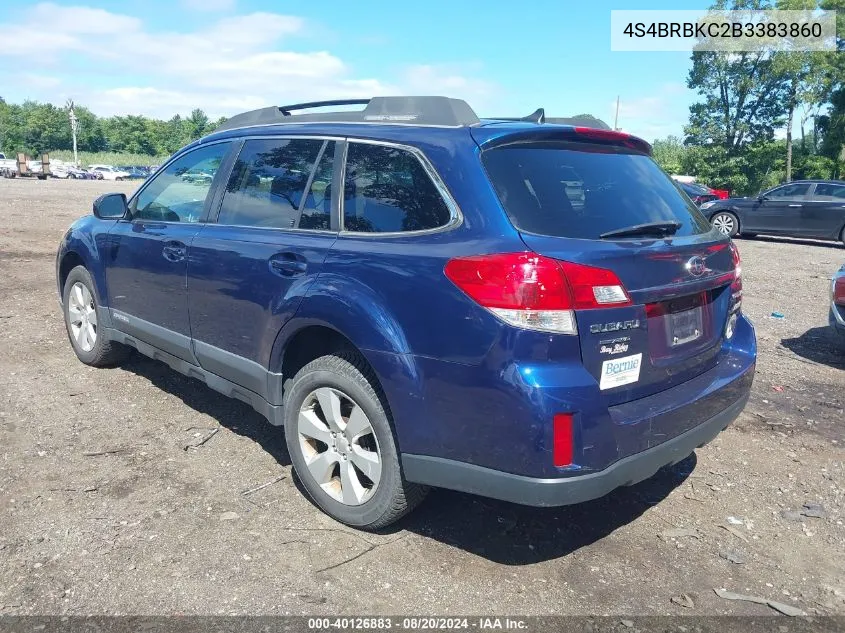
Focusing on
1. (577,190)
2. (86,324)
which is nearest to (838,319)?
(577,190)

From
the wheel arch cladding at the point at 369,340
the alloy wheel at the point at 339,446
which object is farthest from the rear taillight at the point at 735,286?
the alloy wheel at the point at 339,446

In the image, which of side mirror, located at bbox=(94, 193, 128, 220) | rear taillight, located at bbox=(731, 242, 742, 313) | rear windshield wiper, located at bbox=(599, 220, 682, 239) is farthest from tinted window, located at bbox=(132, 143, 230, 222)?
rear taillight, located at bbox=(731, 242, 742, 313)

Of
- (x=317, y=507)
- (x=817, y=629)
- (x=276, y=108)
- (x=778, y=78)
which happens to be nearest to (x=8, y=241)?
(x=276, y=108)

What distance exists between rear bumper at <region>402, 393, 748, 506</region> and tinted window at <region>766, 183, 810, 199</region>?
15.9m

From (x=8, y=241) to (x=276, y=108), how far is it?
35.0ft

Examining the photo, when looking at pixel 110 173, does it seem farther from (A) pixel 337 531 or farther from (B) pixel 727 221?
(A) pixel 337 531

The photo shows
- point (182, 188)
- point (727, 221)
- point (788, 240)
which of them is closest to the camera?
point (182, 188)

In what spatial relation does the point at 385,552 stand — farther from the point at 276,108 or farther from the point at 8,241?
the point at 8,241

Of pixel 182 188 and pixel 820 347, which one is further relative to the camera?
pixel 820 347

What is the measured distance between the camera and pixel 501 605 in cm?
279

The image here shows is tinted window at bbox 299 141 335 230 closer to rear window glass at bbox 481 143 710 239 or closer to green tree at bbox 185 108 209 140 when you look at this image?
rear window glass at bbox 481 143 710 239

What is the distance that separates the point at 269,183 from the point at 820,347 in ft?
18.7

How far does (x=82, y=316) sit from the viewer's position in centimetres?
558

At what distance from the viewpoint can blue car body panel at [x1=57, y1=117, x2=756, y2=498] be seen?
8.54 feet
